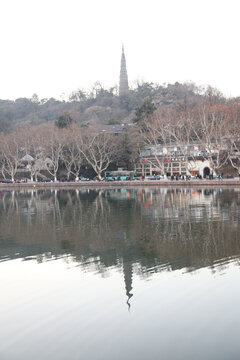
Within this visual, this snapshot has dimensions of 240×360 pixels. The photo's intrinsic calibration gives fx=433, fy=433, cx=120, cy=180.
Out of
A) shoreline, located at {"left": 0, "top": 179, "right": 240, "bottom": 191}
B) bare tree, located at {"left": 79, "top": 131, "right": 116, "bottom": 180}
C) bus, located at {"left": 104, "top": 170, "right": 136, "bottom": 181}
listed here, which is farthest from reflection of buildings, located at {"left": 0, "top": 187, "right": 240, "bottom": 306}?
bus, located at {"left": 104, "top": 170, "right": 136, "bottom": 181}

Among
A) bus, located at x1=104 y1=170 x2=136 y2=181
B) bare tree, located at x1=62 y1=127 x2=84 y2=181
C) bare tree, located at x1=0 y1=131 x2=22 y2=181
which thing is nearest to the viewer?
bare tree, located at x1=62 y1=127 x2=84 y2=181

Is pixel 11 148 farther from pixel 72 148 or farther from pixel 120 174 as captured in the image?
pixel 120 174

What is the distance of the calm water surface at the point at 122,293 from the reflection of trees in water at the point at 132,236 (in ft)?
0.16

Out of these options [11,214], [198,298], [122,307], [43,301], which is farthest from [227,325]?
[11,214]

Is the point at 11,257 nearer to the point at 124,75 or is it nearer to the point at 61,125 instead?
the point at 61,125

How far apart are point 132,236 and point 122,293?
Answer: 855 cm

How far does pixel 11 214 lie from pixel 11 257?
16.3 metres

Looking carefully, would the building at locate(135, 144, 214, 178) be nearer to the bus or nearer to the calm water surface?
the bus

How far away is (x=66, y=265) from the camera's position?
50.6 feet

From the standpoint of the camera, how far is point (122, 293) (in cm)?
1193

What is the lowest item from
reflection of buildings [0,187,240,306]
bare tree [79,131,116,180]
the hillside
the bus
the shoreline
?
reflection of buildings [0,187,240,306]

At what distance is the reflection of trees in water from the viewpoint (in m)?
15.7

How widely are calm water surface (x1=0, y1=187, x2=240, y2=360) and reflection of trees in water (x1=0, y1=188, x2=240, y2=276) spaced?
5cm

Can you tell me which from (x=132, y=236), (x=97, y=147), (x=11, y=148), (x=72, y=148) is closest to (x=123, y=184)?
(x=97, y=147)
